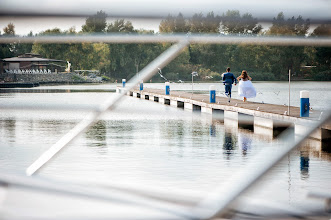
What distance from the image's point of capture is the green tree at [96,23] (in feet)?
9.60

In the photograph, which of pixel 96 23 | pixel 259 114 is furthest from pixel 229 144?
pixel 96 23

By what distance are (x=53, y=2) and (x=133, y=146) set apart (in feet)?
26.1

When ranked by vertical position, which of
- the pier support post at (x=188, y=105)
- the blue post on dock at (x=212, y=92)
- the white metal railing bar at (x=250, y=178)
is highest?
the white metal railing bar at (x=250, y=178)

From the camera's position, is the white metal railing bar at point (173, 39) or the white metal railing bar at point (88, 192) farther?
the white metal railing bar at point (88, 192)

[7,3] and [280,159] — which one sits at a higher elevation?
[7,3]

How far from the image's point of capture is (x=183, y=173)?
7.58 m

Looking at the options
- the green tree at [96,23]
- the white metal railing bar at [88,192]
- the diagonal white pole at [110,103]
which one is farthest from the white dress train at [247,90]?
the green tree at [96,23]

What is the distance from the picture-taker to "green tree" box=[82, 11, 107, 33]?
9.60 ft

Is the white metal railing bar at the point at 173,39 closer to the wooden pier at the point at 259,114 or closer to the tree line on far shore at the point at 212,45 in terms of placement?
the tree line on far shore at the point at 212,45

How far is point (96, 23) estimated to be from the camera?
3.04m

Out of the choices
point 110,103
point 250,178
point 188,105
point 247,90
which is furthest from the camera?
point 188,105

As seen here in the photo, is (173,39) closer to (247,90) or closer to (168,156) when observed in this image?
(168,156)

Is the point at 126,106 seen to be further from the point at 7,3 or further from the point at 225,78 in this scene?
the point at 7,3

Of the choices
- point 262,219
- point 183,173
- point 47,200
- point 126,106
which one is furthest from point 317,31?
point 126,106
